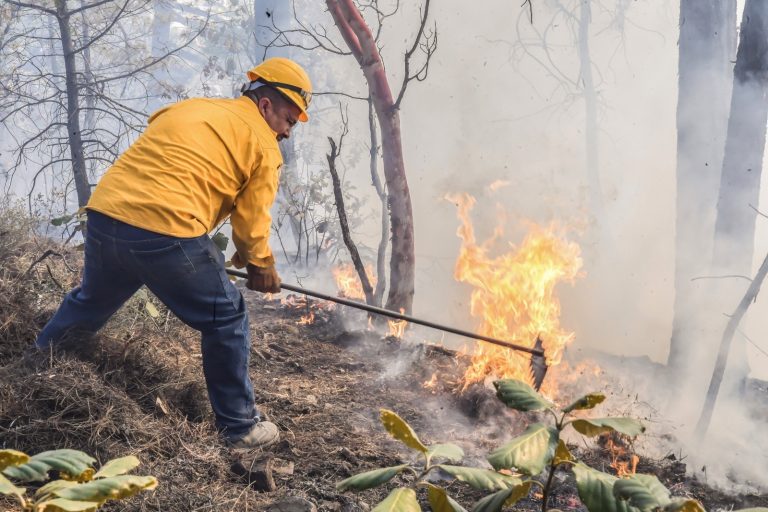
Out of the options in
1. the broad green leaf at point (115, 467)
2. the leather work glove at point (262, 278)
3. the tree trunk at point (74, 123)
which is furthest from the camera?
the tree trunk at point (74, 123)

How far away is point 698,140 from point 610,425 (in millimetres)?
7037

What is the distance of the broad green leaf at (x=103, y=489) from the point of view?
46.7 inches

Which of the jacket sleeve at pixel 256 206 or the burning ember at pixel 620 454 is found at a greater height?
the jacket sleeve at pixel 256 206

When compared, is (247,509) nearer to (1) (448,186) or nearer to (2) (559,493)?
(2) (559,493)

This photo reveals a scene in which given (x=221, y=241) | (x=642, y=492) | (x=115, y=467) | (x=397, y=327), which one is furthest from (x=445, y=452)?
(x=397, y=327)

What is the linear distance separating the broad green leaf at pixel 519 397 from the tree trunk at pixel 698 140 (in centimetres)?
651

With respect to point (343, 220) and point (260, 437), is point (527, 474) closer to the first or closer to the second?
point (260, 437)

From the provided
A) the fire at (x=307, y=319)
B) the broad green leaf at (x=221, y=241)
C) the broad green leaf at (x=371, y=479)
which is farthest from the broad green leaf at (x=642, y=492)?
the fire at (x=307, y=319)

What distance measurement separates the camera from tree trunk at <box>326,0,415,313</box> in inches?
A: 279

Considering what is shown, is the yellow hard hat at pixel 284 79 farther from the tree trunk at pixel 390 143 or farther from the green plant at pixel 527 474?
the tree trunk at pixel 390 143

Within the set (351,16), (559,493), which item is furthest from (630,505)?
(351,16)

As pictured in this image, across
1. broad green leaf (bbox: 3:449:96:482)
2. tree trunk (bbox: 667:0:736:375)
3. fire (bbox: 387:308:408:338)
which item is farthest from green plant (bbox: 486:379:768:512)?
tree trunk (bbox: 667:0:736:375)

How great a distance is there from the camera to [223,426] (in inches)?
156

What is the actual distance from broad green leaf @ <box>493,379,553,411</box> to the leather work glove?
101 inches
